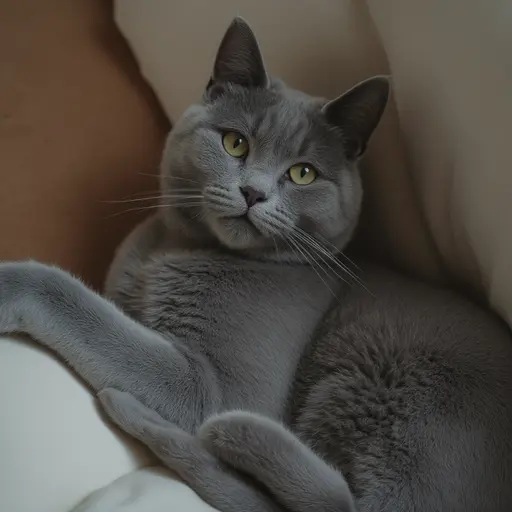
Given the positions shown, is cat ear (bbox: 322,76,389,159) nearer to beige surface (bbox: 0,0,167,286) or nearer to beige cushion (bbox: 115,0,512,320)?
beige cushion (bbox: 115,0,512,320)

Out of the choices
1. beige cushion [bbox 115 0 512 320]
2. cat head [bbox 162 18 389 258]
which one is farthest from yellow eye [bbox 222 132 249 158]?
beige cushion [bbox 115 0 512 320]

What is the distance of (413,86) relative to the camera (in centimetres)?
114

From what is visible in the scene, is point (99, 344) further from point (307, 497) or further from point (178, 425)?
point (307, 497)

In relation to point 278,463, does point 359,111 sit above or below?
above

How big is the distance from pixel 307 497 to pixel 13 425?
14.9 inches

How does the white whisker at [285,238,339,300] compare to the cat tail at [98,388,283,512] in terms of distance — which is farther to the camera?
the white whisker at [285,238,339,300]

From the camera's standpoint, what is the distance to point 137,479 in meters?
0.91

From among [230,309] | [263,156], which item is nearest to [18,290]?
[230,309]

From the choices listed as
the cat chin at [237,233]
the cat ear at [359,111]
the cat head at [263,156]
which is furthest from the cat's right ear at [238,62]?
the cat chin at [237,233]

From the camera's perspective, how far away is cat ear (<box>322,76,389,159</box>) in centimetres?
111

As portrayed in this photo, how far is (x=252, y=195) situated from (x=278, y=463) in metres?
0.39

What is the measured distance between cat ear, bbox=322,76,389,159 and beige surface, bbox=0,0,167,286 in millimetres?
439

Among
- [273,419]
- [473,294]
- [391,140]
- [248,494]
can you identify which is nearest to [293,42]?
[391,140]

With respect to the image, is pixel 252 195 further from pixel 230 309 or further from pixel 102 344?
pixel 102 344
